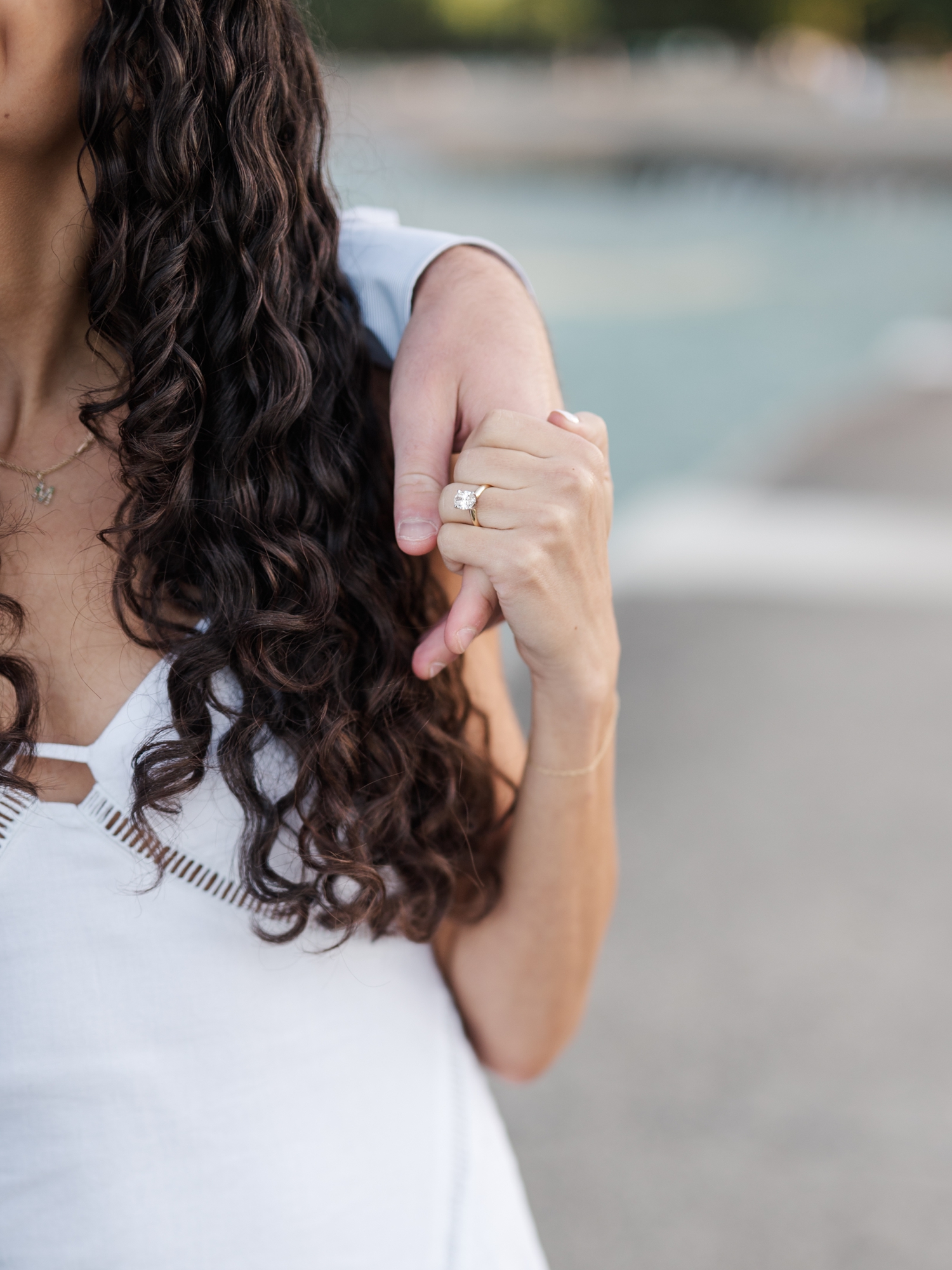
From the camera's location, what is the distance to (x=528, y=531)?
92 centimetres

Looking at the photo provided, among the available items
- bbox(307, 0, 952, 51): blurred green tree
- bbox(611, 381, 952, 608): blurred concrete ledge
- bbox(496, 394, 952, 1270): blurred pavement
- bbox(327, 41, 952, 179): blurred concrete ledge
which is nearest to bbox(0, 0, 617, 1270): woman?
bbox(496, 394, 952, 1270): blurred pavement

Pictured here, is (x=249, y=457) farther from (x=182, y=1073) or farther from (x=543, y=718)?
(x=182, y=1073)

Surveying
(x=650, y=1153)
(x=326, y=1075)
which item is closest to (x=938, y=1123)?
(x=650, y=1153)

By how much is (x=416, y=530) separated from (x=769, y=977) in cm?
197

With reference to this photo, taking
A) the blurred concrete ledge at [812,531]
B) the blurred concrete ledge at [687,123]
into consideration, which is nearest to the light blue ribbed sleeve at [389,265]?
the blurred concrete ledge at [812,531]

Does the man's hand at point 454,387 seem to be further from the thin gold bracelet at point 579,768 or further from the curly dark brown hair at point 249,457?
the thin gold bracelet at point 579,768

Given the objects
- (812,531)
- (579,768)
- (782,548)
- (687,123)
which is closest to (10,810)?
(579,768)

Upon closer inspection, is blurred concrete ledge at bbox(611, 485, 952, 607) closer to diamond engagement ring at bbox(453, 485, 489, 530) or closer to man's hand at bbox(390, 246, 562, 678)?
man's hand at bbox(390, 246, 562, 678)

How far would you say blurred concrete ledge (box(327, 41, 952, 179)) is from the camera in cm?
2636

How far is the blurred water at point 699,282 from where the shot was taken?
904cm

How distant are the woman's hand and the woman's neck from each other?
14.4 inches

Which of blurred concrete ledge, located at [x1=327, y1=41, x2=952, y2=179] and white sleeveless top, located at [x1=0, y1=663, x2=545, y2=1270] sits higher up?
white sleeveless top, located at [x1=0, y1=663, x2=545, y2=1270]

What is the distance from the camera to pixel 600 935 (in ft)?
4.09

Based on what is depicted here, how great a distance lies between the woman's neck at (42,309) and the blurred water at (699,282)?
379 mm
